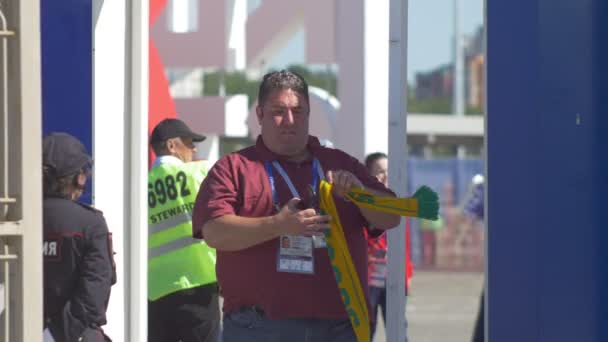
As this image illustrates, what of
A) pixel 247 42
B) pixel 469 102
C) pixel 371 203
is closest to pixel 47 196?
pixel 371 203

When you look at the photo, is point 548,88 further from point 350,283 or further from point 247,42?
point 247,42

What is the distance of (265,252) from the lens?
4.72 meters

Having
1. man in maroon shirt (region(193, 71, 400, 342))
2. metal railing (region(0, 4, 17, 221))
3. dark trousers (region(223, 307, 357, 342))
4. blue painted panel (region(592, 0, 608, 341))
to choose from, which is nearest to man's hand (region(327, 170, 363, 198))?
man in maroon shirt (region(193, 71, 400, 342))

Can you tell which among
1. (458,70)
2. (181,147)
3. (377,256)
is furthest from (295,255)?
(458,70)

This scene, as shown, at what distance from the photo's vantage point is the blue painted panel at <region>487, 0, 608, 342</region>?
4844 mm

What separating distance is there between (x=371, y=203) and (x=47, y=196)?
128 centimetres

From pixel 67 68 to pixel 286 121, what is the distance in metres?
1.73

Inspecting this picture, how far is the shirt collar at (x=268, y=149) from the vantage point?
191 inches

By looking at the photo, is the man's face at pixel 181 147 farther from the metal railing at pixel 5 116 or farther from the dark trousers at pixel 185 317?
the metal railing at pixel 5 116

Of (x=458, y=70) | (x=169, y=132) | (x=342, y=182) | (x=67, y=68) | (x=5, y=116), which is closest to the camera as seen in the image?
(x=5, y=116)

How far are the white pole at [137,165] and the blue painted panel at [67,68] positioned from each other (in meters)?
0.22

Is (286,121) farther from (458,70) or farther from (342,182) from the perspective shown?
(458,70)

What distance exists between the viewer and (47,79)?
612cm

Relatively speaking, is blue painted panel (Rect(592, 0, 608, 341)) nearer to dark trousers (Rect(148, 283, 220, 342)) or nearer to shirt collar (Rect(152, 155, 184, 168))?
dark trousers (Rect(148, 283, 220, 342))
